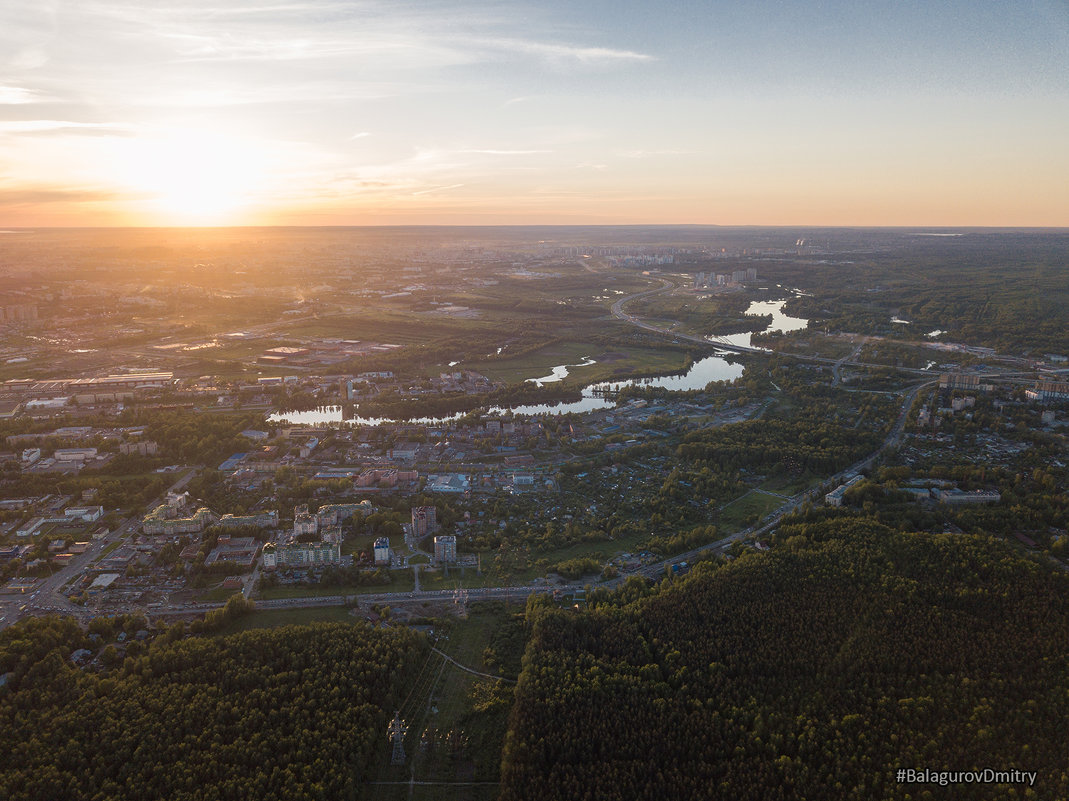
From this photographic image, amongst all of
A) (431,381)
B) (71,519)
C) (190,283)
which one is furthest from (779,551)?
(190,283)

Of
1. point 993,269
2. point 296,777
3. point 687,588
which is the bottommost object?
point 296,777

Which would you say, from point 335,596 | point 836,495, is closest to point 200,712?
point 335,596

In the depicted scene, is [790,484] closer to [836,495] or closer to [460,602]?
[836,495]

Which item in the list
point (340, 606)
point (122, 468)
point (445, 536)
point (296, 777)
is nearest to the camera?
point (296, 777)

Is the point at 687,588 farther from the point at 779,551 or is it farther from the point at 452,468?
the point at 452,468

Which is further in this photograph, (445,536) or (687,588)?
(445,536)

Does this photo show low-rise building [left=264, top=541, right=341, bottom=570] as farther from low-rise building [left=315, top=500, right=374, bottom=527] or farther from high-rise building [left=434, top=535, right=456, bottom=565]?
high-rise building [left=434, top=535, right=456, bottom=565]

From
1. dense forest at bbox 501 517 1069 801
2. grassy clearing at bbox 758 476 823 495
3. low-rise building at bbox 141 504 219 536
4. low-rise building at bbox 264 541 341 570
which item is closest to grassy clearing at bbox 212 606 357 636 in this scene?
low-rise building at bbox 264 541 341 570
